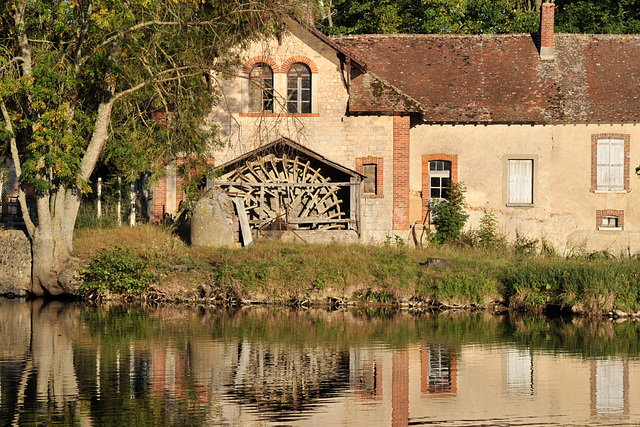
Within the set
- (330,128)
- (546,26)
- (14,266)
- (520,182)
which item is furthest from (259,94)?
(546,26)

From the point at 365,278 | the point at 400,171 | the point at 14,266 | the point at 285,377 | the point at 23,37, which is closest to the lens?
the point at 285,377

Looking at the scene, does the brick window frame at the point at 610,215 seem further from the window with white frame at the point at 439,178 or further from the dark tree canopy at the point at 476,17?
the dark tree canopy at the point at 476,17

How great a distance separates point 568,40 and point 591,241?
22.2 feet

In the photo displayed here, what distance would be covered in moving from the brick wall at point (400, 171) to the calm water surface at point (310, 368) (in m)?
7.99

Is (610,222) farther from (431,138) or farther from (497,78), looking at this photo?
(431,138)

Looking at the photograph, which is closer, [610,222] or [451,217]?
[451,217]

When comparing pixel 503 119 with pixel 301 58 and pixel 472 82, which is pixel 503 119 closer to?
pixel 472 82

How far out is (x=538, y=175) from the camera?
2867cm

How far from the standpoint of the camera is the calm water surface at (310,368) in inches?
442

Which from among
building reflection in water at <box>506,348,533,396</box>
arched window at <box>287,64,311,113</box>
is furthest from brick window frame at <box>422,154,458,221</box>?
building reflection in water at <box>506,348,533,396</box>

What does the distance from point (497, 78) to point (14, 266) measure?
15.4m

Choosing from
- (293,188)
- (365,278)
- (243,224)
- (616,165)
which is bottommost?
(365,278)

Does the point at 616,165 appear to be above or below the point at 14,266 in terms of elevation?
above

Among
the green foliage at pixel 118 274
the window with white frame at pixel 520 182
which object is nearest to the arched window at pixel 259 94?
the window with white frame at pixel 520 182
